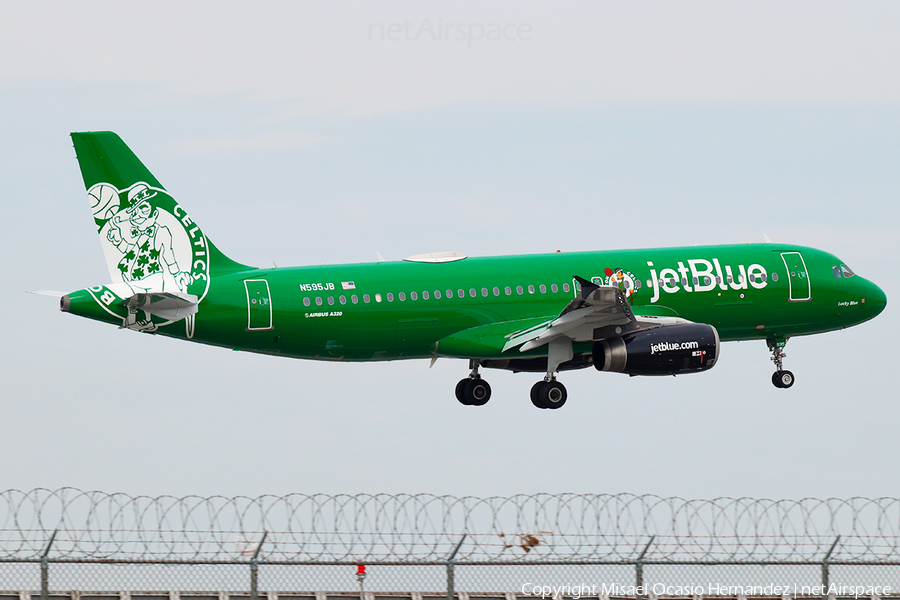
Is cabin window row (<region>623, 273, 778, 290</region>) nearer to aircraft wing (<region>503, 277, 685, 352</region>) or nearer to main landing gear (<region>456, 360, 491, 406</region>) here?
aircraft wing (<region>503, 277, 685, 352</region>)

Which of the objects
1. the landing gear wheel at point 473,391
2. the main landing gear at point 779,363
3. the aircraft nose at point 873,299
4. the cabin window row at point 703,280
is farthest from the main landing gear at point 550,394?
the aircraft nose at point 873,299

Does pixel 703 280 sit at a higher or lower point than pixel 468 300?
higher

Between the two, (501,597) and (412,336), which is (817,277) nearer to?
(412,336)

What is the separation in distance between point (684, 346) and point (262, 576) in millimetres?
21020

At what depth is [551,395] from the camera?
146 ft

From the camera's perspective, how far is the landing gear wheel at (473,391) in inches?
1828

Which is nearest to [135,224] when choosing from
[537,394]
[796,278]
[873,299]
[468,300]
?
[468,300]

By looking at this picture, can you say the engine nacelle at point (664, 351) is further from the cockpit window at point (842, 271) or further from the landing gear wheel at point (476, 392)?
the cockpit window at point (842, 271)

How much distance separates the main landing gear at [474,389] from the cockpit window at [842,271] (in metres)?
13.9

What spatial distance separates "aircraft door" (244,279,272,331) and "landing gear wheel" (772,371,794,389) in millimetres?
19834

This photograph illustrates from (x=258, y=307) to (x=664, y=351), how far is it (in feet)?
43.6

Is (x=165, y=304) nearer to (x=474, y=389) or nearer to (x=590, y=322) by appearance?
(x=474, y=389)

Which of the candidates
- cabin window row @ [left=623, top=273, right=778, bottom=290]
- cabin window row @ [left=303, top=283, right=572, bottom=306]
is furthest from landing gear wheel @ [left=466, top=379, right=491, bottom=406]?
cabin window row @ [left=623, top=273, right=778, bottom=290]

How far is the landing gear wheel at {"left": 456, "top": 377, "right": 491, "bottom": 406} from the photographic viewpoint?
4644cm
